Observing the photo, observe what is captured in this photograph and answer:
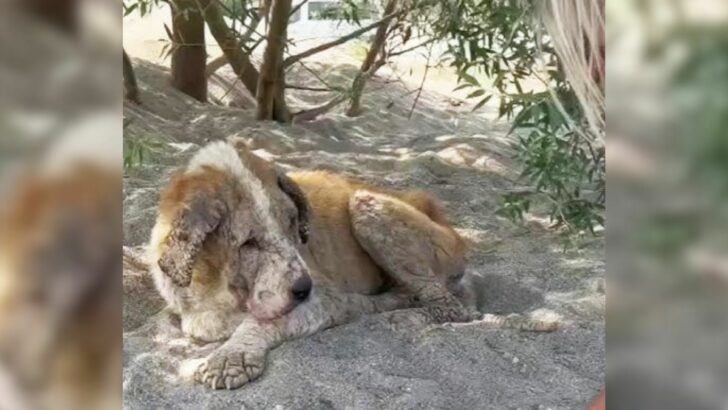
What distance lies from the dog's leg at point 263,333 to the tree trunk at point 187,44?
442 mm

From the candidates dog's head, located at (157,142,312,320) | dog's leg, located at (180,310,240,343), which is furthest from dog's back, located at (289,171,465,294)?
dog's leg, located at (180,310,240,343)

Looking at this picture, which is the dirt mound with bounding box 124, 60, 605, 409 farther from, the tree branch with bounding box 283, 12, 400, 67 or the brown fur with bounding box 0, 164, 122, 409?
the brown fur with bounding box 0, 164, 122, 409

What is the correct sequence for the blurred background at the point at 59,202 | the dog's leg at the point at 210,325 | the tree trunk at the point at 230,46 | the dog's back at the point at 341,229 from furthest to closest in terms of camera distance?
the dog's back at the point at 341,229
the dog's leg at the point at 210,325
the tree trunk at the point at 230,46
the blurred background at the point at 59,202

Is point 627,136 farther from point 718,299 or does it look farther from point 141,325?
point 141,325

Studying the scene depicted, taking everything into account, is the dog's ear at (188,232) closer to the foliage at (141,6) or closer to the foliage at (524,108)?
the foliage at (141,6)

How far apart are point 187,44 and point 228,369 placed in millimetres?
582

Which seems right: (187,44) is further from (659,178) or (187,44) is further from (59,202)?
(659,178)

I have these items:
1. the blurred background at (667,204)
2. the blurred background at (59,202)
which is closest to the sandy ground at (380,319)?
the blurred background at (59,202)

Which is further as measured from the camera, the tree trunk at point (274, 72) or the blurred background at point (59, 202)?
the tree trunk at point (274, 72)

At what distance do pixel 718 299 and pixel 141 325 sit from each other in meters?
1.23

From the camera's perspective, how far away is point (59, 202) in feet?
3.37

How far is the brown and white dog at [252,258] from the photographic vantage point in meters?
1.84

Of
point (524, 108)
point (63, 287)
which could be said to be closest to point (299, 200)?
point (524, 108)

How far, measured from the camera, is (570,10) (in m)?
0.88
